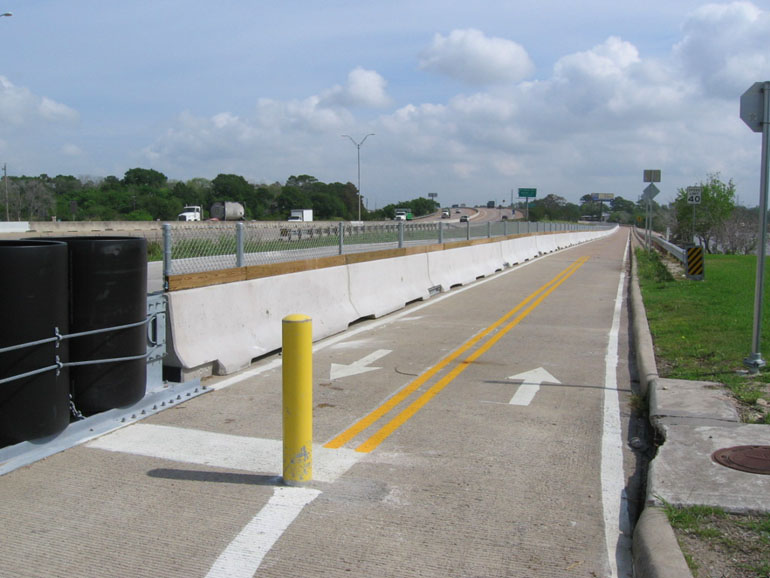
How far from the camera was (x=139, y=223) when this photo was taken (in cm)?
5516

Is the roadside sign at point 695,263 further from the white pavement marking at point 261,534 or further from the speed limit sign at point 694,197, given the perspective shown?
the white pavement marking at point 261,534

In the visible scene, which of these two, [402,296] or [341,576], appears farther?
[402,296]

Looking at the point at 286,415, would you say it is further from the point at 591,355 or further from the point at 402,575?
the point at 591,355

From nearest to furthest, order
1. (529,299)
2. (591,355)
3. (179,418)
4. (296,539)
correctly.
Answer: (296,539) < (179,418) < (591,355) < (529,299)

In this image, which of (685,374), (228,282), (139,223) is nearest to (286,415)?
(228,282)

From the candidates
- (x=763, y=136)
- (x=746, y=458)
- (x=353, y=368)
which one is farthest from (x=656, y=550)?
(x=763, y=136)

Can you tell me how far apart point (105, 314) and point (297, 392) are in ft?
7.00

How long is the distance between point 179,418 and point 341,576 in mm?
3267

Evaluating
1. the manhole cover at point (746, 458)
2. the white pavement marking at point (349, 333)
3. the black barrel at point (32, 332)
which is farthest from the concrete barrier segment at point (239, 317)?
the manhole cover at point (746, 458)

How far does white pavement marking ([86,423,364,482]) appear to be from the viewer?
524cm

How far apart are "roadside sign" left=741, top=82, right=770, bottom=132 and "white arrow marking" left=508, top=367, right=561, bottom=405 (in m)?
3.69

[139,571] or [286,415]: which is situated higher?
[286,415]

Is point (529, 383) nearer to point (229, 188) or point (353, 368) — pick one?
point (353, 368)

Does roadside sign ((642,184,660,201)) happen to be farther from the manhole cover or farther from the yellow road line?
the manhole cover
